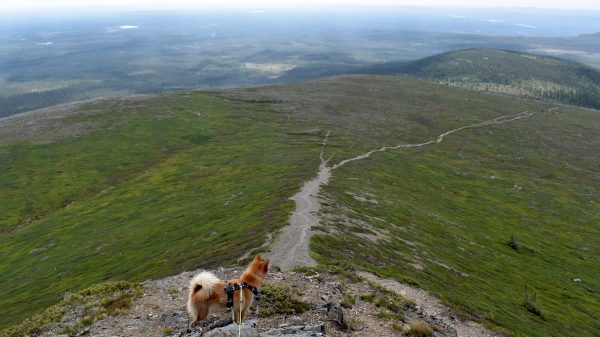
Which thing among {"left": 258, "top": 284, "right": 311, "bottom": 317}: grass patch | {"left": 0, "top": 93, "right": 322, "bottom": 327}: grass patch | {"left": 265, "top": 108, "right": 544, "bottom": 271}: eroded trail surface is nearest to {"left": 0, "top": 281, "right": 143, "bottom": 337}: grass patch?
{"left": 0, "top": 93, "right": 322, "bottom": 327}: grass patch

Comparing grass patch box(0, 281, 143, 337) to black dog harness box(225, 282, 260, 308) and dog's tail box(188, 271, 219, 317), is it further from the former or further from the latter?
black dog harness box(225, 282, 260, 308)

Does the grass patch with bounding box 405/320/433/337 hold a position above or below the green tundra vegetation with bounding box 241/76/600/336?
above

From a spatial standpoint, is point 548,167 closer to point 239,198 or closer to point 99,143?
point 239,198

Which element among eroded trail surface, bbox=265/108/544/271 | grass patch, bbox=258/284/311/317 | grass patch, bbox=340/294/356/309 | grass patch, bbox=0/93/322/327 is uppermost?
grass patch, bbox=258/284/311/317

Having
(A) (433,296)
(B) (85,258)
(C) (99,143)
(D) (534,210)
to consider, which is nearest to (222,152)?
(C) (99,143)

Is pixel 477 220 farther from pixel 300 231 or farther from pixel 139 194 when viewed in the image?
pixel 139 194

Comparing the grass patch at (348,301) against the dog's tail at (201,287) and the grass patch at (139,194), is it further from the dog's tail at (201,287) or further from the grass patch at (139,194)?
the grass patch at (139,194)
